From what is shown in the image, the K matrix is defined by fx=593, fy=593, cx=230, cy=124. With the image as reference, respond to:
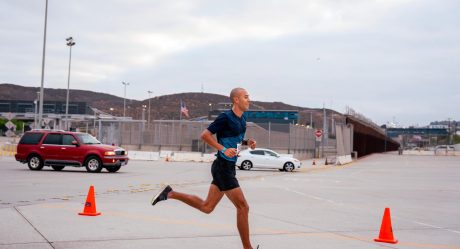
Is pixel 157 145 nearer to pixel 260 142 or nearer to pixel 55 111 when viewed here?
pixel 260 142

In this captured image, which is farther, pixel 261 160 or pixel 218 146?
pixel 261 160

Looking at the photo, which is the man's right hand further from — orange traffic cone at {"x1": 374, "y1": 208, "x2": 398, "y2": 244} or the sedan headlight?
the sedan headlight

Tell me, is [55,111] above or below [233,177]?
above

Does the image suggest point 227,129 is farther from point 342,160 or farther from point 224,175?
point 342,160

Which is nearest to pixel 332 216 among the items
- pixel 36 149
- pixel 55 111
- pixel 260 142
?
pixel 36 149

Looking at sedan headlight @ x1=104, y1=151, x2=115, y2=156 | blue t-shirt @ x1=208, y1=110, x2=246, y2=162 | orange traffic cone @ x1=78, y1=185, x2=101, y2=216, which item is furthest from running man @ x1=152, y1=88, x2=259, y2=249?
sedan headlight @ x1=104, y1=151, x2=115, y2=156

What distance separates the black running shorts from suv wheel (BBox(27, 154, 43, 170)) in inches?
789

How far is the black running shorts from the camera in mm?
6742

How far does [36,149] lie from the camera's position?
2512 cm

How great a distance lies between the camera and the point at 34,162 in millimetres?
25359

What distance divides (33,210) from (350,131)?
Result: 5097 centimetres

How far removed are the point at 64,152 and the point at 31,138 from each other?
171 centimetres

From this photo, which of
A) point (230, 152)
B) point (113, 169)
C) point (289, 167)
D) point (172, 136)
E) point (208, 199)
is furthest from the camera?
point (172, 136)

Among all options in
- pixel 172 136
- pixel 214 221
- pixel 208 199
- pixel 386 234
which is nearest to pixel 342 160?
pixel 172 136
